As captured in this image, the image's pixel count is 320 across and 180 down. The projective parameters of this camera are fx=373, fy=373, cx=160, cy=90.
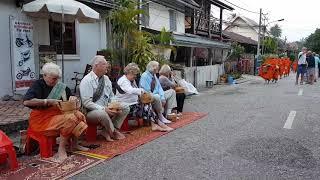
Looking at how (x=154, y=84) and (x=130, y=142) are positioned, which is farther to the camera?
(x=154, y=84)

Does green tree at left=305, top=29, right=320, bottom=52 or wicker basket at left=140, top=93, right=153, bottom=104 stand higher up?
green tree at left=305, top=29, right=320, bottom=52

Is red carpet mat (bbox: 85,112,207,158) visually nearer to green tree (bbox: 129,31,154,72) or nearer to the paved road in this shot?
the paved road

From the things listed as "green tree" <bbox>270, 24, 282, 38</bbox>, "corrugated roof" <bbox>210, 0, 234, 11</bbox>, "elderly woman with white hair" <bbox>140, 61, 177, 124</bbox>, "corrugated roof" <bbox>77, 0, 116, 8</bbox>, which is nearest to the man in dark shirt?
"corrugated roof" <bbox>210, 0, 234, 11</bbox>

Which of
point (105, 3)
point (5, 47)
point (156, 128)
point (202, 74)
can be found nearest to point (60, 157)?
point (156, 128)

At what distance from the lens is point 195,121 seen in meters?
8.54

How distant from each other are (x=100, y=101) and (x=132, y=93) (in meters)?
0.90

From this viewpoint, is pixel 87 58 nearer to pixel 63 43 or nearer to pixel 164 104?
pixel 63 43

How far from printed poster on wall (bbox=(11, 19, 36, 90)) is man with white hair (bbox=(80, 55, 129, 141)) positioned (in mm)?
3598

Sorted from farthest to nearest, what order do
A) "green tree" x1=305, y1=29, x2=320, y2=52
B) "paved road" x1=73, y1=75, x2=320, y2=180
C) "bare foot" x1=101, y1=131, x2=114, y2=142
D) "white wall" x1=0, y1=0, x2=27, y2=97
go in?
"green tree" x1=305, y1=29, x2=320, y2=52
"white wall" x1=0, y1=0, x2=27, y2=97
"bare foot" x1=101, y1=131, x2=114, y2=142
"paved road" x1=73, y1=75, x2=320, y2=180

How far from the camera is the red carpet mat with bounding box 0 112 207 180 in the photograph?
4738mm

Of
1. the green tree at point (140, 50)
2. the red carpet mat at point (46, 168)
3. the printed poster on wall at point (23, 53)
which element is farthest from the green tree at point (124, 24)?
the red carpet mat at point (46, 168)

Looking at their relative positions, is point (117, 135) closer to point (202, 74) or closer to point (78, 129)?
point (78, 129)

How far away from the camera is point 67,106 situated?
5301 mm

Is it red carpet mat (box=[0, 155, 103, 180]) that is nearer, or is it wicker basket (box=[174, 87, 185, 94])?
red carpet mat (box=[0, 155, 103, 180])
